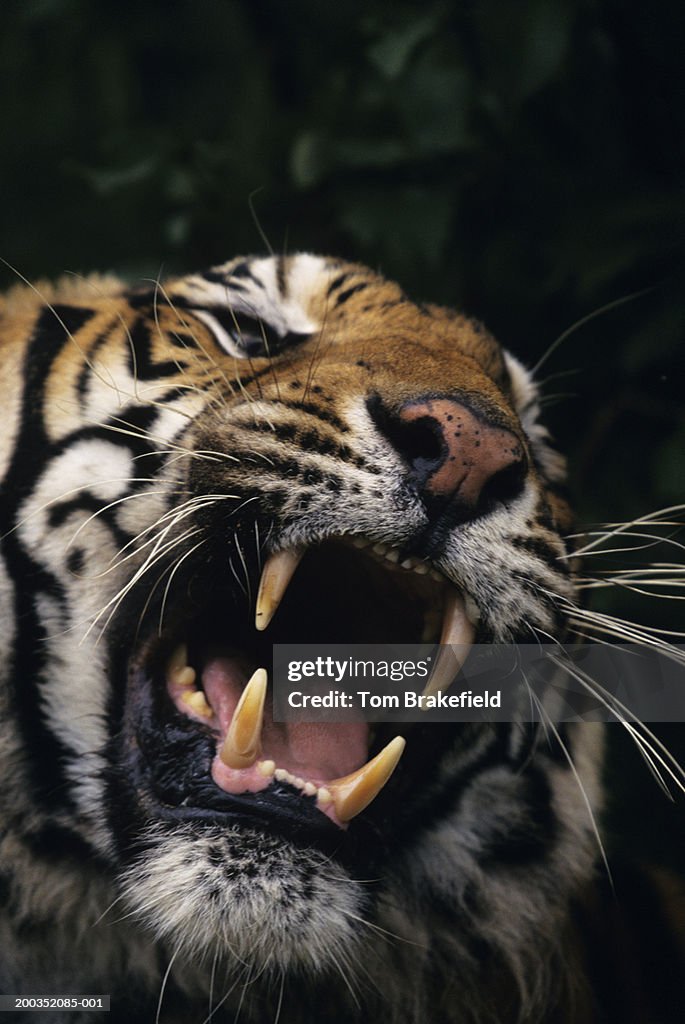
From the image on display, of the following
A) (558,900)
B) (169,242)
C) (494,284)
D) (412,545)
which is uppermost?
(169,242)

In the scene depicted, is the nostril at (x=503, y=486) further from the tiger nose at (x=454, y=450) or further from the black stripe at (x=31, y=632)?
the black stripe at (x=31, y=632)

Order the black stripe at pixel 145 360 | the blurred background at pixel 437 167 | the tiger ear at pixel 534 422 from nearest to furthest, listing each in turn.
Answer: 1. the black stripe at pixel 145 360
2. the tiger ear at pixel 534 422
3. the blurred background at pixel 437 167

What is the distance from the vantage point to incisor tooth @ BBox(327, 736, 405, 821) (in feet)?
2.79

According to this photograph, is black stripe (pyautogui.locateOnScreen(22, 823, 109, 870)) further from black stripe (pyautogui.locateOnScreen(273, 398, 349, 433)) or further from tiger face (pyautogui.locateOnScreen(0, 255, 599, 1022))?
black stripe (pyautogui.locateOnScreen(273, 398, 349, 433))

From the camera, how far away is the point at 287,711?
37.4 inches

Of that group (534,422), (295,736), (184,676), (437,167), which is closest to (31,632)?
(184,676)

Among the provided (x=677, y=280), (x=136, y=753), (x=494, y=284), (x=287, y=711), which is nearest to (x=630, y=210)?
(x=677, y=280)

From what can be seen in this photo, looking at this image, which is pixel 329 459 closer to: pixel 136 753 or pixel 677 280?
pixel 136 753

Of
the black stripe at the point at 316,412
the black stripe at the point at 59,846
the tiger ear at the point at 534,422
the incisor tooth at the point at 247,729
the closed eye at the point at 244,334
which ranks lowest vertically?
the black stripe at the point at 59,846

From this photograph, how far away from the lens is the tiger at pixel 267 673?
33.2 inches

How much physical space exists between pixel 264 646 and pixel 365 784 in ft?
0.63

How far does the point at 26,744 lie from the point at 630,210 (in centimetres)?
95

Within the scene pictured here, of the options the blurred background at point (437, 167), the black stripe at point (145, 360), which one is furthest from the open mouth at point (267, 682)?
the blurred background at point (437, 167)

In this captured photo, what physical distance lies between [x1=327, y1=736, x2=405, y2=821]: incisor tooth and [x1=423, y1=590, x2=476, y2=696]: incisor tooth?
0.06 metres
